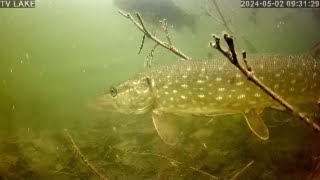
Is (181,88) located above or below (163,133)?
above

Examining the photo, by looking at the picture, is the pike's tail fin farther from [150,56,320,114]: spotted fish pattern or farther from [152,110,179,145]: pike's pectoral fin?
[152,110,179,145]: pike's pectoral fin

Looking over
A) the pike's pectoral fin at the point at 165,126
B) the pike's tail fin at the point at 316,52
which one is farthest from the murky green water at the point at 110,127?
the pike's tail fin at the point at 316,52

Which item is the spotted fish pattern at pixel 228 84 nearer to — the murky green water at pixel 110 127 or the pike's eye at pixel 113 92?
the pike's eye at pixel 113 92

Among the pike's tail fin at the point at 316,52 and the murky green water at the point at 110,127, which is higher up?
the pike's tail fin at the point at 316,52

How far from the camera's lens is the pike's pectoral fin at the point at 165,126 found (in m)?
3.56

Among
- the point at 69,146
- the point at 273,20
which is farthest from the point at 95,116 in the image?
the point at 273,20

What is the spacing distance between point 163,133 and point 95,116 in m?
2.19

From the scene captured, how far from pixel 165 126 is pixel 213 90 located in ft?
2.04

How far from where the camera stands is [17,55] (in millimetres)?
A: 5762

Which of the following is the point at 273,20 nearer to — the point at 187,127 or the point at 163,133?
the point at 187,127
